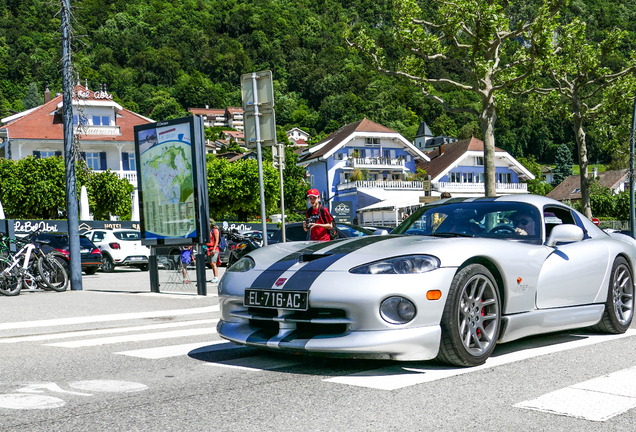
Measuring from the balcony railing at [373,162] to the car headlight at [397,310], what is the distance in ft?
204

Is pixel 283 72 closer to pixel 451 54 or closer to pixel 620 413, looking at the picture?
pixel 451 54

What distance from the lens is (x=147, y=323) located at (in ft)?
27.7

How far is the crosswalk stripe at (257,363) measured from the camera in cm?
494

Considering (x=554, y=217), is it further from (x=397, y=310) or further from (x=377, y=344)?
(x=377, y=344)

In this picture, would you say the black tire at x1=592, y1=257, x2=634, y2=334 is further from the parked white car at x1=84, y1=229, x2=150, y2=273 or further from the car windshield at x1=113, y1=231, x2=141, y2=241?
the car windshield at x1=113, y1=231, x2=141, y2=241

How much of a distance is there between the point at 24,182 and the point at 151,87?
376 feet

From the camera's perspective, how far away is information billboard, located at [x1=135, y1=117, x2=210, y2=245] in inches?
444

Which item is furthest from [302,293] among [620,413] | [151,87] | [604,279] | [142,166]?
[151,87]

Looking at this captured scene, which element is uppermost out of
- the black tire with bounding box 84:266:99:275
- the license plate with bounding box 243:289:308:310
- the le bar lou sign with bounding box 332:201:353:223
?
the le bar lou sign with bounding box 332:201:353:223

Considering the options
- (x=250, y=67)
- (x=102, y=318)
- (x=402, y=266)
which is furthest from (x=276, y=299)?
(x=250, y=67)

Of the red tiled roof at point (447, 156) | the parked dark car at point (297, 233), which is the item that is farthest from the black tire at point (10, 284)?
the red tiled roof at point (447, 156)

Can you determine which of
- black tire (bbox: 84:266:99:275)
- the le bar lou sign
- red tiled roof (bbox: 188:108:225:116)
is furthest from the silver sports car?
red tiled roof (bbox: 188:108:225:116)

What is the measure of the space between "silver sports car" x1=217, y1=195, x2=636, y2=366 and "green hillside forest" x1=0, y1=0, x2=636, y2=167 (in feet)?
337

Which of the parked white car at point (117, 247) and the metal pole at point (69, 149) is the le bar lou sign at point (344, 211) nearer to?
the parked white car at point (117, 247)
